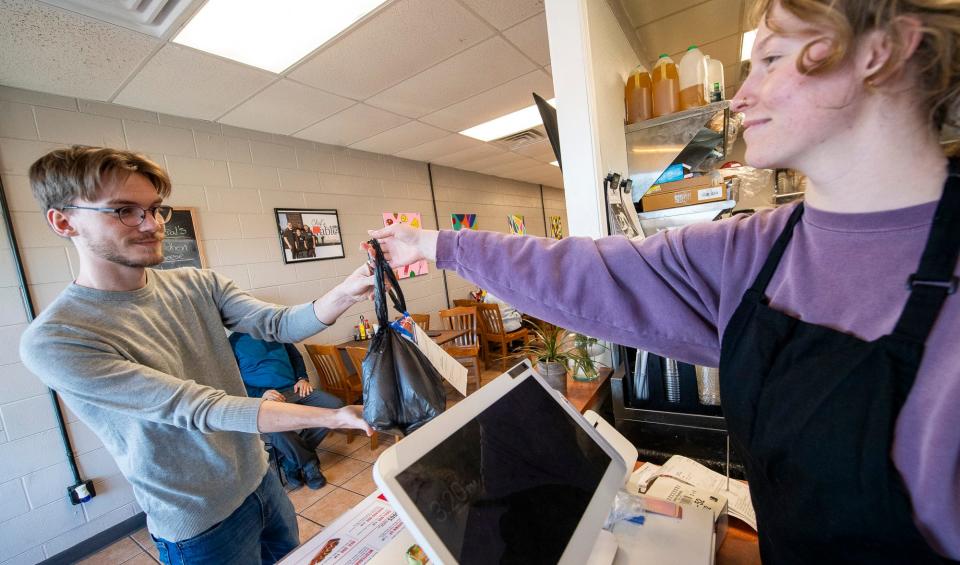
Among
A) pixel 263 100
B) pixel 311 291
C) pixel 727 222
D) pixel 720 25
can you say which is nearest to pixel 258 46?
pixel 263 100

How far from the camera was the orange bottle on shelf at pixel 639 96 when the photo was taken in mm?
1975

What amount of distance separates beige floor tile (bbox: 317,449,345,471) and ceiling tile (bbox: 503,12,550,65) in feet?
10.8

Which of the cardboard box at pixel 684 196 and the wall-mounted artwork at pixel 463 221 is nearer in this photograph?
the cardboard box at pixel 684 196

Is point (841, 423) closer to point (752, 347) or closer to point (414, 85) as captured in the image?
point (752, 347)

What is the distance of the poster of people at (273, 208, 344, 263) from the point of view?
3475 mm

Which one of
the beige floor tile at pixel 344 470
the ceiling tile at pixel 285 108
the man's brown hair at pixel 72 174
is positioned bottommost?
the beige floor tile at pixel 344 470

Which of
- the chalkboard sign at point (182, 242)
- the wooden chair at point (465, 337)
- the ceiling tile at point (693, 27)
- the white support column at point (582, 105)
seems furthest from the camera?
the wooden chair at point (465, 337)

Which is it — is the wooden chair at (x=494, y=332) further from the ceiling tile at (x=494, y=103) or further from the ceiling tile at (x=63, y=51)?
the ceiling tile at (x=63, y=51)

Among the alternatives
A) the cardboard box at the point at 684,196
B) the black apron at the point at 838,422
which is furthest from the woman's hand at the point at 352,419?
the cardboard box at the point at 684,196

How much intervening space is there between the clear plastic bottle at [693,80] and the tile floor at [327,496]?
215 cm

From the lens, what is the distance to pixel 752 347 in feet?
1.89

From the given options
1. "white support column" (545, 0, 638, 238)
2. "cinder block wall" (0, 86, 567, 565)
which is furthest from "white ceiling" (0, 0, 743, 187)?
"white support column" (545, 0, 638, 238)

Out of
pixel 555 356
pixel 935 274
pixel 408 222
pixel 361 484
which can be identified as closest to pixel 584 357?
pixel 555 356

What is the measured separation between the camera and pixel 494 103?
128 inches
